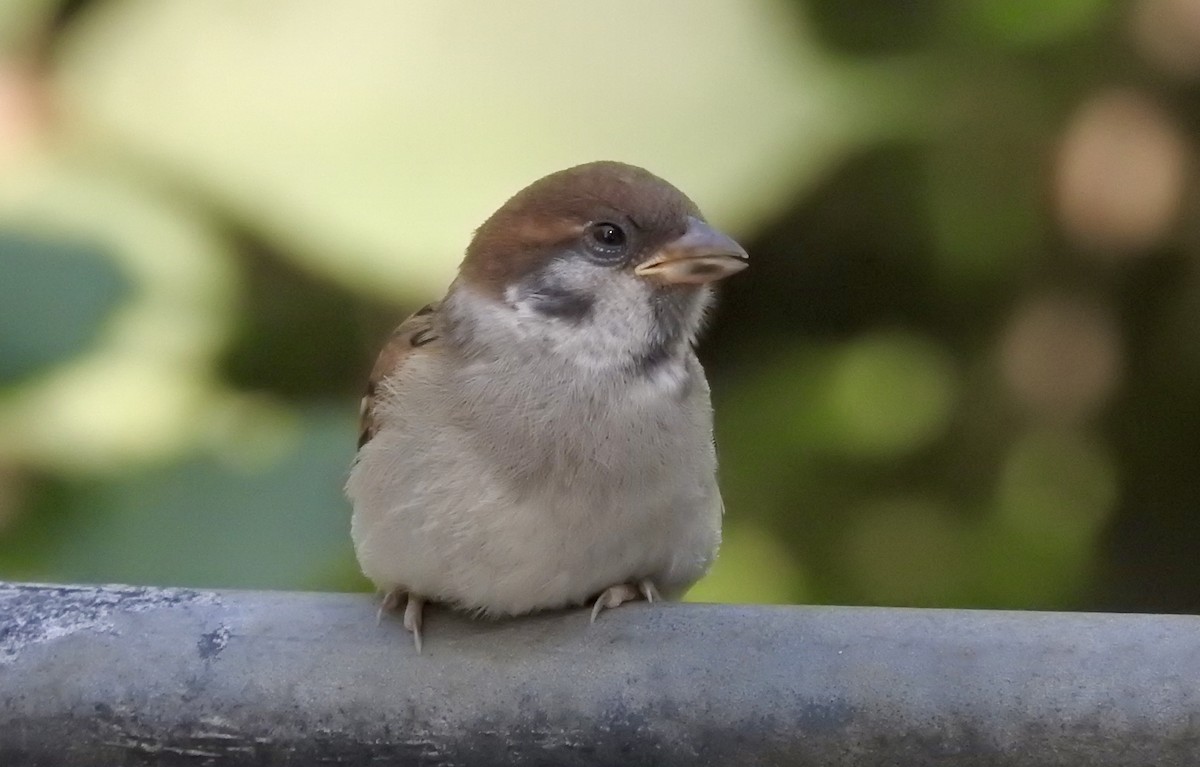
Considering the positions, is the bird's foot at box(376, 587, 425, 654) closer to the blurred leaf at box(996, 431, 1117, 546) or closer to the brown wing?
the brown wing

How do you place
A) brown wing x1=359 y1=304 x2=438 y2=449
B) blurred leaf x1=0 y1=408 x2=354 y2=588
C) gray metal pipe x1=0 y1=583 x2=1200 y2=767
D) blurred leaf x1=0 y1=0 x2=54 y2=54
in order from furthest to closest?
1. blurred leaf x1=0 y1=0 x2=54 y2=54
2. blurred leaf x1=0 y1=408 x2=354 y2=588
3. brown wing x1=359 y1=304 x2=438 y2=449
4. gray metal pipe x1=0 y1=583 x2=1200 y2=767

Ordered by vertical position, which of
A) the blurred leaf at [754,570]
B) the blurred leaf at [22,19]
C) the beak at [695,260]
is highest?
the blurred leaf at [22,19]

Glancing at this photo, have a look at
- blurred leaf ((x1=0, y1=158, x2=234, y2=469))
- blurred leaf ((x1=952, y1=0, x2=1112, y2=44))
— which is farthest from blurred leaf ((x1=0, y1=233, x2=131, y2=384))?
blurred leaf ((x1=952, y1=0, x2=1112, y2=44))

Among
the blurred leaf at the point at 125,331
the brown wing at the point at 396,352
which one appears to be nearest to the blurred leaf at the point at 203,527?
the blurred leaf at the point at 125,331

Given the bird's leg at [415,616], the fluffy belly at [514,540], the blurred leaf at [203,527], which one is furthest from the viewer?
the blurred leaf at [203,527]

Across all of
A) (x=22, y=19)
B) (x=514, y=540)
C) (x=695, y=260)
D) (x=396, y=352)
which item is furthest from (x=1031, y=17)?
(x=22, y=19)

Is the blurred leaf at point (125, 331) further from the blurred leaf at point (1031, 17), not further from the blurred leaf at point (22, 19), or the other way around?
the blurred leaf at point (1031, 17)
